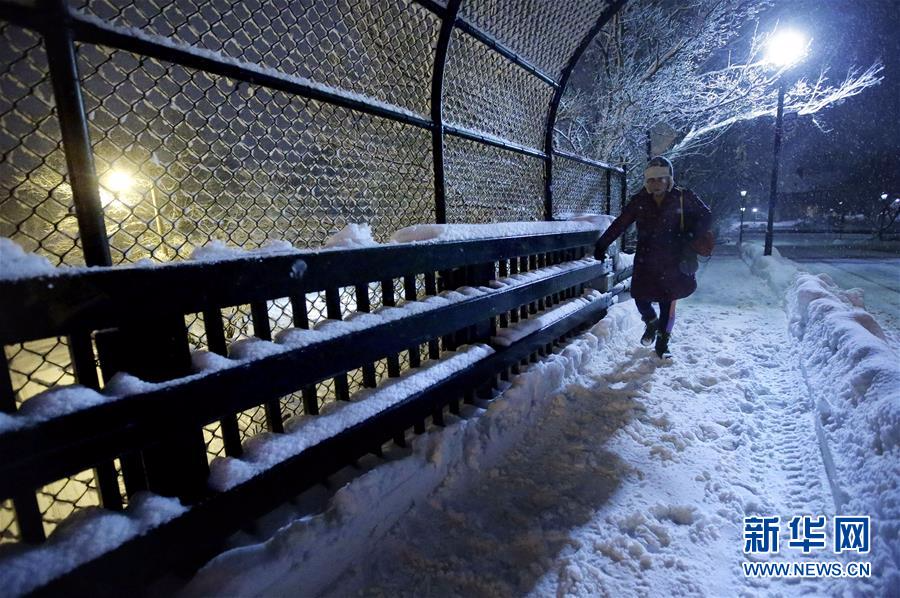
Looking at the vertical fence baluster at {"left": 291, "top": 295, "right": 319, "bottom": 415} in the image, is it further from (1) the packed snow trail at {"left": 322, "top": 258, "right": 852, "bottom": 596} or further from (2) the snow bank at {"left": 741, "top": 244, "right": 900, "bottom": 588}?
(2) the snow bank at {"left": 741, "top": 244, "right": 900, "bottom": 588}

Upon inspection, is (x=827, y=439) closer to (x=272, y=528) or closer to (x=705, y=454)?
(x=705, y=454)

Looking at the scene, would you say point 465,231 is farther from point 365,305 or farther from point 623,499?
point 623,499

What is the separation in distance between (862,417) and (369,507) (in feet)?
8.30

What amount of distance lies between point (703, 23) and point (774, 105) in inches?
145

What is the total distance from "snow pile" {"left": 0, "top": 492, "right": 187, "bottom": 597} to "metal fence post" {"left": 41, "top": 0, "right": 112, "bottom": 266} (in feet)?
2.71

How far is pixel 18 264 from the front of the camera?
1125mm

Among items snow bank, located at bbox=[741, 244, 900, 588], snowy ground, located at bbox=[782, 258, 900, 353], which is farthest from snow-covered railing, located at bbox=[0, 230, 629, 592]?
snowy ground, located at bbox=[782, 258, 900, 353]

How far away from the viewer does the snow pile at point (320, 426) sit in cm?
160

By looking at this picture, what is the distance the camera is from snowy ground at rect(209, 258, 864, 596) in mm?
1762

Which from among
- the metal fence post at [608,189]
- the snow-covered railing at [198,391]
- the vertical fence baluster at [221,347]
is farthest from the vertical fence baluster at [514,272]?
the metal fence post at [608,189]

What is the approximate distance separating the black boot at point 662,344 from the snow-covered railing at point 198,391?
104 inches

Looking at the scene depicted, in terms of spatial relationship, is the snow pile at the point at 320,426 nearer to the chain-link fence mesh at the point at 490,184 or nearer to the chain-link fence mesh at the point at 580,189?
the chain-link fence mesh at the point at 490,184

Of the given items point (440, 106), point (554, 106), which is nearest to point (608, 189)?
point (554, 106)

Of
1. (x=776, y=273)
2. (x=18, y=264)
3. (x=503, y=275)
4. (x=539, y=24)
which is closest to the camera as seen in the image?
(x=18, y=264)
